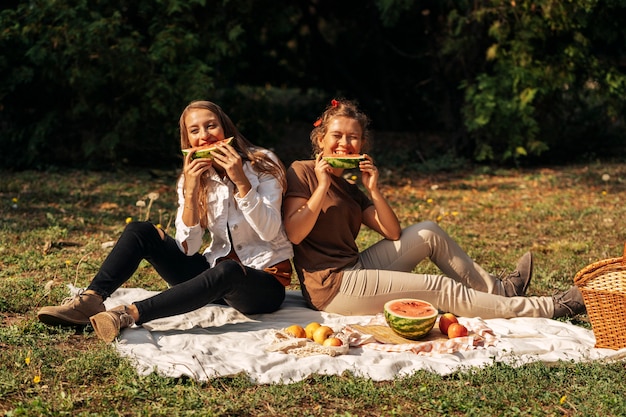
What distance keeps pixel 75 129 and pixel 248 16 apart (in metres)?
3.02

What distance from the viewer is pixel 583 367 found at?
455 cm

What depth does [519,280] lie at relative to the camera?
5688mm

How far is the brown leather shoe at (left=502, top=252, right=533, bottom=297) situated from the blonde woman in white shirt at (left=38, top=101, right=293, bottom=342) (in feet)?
5.21

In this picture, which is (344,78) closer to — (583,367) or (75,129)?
(75,129)

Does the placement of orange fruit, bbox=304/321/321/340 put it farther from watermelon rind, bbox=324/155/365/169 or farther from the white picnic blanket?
watermelon rind, bbox=324/155/365/169

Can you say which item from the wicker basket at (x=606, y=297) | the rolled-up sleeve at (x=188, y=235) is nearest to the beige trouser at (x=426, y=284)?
the wicker basket at (x=606, y=297)

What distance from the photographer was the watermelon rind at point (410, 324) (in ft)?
15.9

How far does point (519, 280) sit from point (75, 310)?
118 inches

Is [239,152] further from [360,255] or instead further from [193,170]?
[360,255]

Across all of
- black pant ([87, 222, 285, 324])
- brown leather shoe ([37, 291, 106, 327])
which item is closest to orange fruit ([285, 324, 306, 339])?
black pant ([87, 222, 285, 324])

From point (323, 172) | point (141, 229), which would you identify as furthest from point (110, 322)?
point (323, 172)

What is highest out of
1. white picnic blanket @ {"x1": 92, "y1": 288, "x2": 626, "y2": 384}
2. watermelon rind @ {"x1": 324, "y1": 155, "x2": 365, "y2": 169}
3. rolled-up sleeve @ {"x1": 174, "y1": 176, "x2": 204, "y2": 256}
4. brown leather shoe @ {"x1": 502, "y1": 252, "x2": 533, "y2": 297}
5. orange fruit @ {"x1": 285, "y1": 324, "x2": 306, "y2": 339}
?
watermelon rind @ {"x1": 324, "y1": 155, "x2": 365, "y2": 169}

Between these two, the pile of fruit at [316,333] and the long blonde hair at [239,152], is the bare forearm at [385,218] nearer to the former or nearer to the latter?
the long blonde hair at [239,152]

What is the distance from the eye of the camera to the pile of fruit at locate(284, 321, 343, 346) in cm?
468
